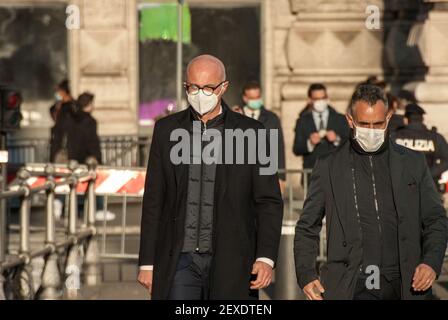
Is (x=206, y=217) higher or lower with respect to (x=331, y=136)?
lower

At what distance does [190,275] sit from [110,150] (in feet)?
52.6

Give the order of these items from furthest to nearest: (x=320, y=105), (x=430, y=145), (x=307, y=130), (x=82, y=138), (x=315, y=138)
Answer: (x=82, y=138), (x=320, y=105), (x=307, y=130), (x=315, y=138), (x=430, y=145)

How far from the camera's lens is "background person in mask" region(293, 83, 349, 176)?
51.7 ft

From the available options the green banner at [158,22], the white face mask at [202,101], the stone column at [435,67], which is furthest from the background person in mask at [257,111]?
the green banner at [158,22]

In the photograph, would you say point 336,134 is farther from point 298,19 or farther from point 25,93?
point 25,93

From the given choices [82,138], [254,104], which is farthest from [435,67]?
[254,104]

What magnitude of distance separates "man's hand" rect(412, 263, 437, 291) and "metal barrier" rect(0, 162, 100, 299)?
441 centimetres

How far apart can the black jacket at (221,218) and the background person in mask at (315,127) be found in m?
7.78

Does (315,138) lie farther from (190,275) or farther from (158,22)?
(158,22)

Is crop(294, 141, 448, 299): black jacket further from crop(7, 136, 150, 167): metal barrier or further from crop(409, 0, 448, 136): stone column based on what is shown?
crop(7, 136, 150, 167): metal barrier

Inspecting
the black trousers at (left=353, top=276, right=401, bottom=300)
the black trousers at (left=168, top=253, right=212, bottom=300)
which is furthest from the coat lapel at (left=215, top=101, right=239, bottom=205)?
the black trousers at (left=353, top=276, right=401, bottom=300)

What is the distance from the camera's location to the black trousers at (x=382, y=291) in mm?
7449

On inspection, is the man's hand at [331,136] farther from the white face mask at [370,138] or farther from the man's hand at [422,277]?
the man's hand at [422,277]

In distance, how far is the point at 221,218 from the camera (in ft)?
25.2
